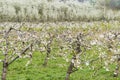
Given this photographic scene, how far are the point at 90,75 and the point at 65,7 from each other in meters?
64.8

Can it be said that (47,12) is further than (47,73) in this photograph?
Yes

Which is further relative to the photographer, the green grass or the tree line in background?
the tree line in background

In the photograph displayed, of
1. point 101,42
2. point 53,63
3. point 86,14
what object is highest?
point 101,42

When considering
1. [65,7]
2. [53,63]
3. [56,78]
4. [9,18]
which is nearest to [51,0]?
[65,7]

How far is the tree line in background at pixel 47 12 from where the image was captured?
249 ft

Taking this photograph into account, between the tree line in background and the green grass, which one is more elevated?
the green grass

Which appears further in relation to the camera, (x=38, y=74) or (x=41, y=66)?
(x=41, y=66)

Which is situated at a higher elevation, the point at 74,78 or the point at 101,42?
the point at 101,42

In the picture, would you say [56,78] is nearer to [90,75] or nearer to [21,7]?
[90,75]

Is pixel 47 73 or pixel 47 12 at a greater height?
pixel 47 73

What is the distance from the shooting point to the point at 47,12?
81188 mm

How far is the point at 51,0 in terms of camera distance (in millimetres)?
97000

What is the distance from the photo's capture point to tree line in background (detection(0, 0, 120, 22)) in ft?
249

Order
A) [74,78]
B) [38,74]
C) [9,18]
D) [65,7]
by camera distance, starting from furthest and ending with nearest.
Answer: [65,7] < [9,18] < [38,74] < [74,78]
